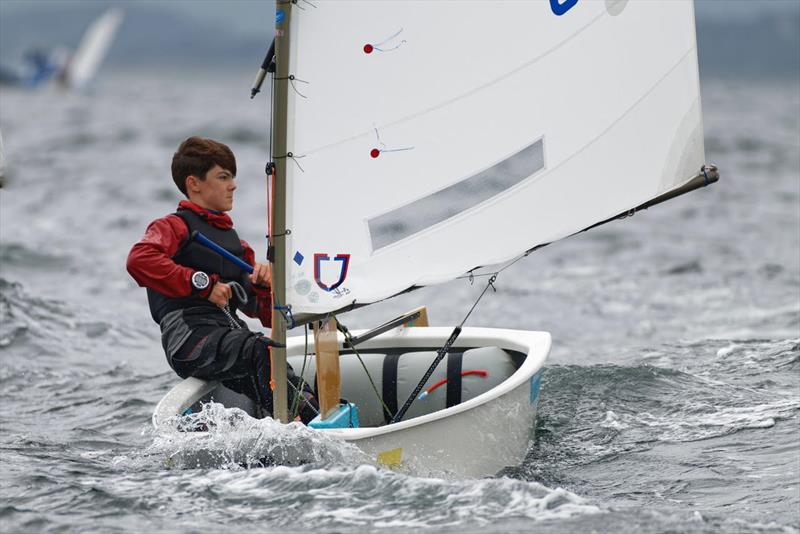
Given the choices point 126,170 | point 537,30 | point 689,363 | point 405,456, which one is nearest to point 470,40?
point 537,30

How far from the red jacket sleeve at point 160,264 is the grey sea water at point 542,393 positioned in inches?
25.2

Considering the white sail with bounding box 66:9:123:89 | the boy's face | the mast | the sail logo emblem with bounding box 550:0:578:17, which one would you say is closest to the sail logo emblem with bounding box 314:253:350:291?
the mast

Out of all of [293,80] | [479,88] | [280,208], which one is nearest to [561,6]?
[479,88]

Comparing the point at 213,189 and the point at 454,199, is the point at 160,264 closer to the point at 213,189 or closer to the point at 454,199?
the point at 213,189

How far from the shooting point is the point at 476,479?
→ 471 cm

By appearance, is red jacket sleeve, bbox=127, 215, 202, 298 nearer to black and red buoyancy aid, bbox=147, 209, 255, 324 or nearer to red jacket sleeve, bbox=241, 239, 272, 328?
black and red buoyancy aid, bbox=147, 209, 255, 324

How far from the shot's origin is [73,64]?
57312 millimetres

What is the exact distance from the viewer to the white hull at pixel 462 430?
4.57m

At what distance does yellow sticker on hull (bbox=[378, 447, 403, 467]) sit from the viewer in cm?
458

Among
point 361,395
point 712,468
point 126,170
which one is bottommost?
point 712,468

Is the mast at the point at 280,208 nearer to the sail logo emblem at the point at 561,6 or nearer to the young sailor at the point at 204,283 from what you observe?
the young sailor at the point at 204,283

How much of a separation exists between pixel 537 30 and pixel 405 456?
1854 millimetres

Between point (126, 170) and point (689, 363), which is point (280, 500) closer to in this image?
point (689, 363)

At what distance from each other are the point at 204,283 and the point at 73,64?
55.3m
